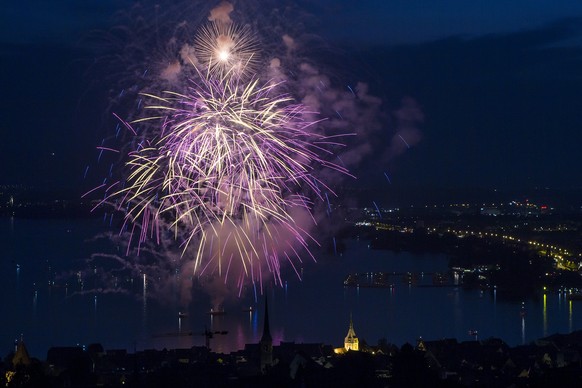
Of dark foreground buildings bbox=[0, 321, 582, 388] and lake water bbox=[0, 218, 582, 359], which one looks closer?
dark foreground buildings bbox=[0, 321, 582, 388]

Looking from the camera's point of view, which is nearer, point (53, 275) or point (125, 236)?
point (53, 275)

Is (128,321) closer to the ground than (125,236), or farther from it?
closer to the ground

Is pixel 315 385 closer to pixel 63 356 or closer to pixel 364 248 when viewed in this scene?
pixel 63 356

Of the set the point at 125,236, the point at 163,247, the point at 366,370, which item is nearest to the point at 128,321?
the point at 366,370

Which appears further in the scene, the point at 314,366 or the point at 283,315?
the point at 283,315

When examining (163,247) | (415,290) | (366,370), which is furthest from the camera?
(163,247)

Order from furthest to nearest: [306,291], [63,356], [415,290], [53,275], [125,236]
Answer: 1. [125,236]
2. [53,275]
3. [415,290]
4. [306,291]
5. [63,356]

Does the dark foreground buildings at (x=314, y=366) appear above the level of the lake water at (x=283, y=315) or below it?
below

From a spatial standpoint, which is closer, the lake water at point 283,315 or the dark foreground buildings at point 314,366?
the dark foreground buildings at point 314,366
